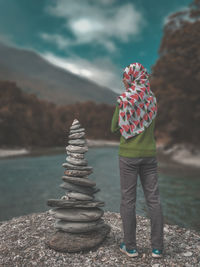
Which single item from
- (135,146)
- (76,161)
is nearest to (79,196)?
(76,161)

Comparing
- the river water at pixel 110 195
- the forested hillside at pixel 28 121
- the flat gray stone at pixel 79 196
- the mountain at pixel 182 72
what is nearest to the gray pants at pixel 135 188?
the flat gray stone at pixel 79 196

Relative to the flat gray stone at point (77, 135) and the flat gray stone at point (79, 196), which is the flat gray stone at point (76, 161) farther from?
the flat gray stone at point (79, 196)

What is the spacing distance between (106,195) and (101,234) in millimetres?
7150

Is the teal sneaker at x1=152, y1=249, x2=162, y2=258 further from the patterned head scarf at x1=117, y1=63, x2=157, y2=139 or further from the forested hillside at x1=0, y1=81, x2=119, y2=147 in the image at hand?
the forested hillside at x1=0, y1=81, x2=119, y2=147

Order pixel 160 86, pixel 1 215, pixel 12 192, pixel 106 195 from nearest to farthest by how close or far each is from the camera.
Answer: pixel 1 215 → pixel 106 195 → pixel 12 192 → pixel 160 86

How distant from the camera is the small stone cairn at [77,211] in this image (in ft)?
15.1

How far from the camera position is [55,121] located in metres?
70.5

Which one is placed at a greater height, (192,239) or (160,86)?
(160,86)

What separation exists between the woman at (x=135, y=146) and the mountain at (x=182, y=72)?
803 inches

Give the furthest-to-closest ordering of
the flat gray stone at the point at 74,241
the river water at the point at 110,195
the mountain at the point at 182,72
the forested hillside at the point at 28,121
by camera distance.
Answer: the forested hillside at the point at 28,121 < the mountain at the point at 182,72 < the river water at the point at 110,195 < the flat gray stone at the point at 74,241

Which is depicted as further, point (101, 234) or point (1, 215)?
point (1, 215)

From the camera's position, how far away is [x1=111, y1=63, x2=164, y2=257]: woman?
394 centimetres

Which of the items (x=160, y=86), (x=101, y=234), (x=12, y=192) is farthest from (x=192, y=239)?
(x=160, y=86)

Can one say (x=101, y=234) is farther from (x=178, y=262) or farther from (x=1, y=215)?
(x=1, y=215)
